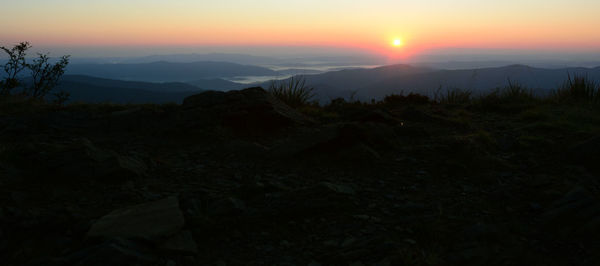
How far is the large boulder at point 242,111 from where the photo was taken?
20.0ft

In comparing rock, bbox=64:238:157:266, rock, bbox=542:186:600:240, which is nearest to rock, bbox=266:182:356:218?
rock, bbox=64:238:157:266

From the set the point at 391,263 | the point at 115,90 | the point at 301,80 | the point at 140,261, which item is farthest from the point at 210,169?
the point at 115,90

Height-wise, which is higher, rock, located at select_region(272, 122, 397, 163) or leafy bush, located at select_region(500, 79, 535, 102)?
leafy bush, located at select_region(500, 79, 535, 102)

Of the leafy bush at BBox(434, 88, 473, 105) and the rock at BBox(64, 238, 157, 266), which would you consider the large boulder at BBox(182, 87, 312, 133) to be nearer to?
the rock at BBox(64, 238, 157, 266)

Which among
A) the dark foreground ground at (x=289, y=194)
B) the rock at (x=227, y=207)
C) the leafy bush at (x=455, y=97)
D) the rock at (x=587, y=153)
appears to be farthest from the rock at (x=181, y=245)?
the leafy bush at (x=455, y=97)

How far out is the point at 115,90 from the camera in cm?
10975

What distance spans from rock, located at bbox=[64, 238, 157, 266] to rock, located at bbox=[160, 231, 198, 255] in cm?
12

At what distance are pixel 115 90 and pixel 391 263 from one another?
401 feet

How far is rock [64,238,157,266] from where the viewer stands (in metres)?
2.35

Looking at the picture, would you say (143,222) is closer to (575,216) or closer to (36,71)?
(575,216)

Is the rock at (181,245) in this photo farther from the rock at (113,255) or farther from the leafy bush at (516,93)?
the leafy bush at (516,93)

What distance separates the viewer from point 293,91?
9.48 m

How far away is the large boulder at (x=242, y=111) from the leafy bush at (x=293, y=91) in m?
2.19

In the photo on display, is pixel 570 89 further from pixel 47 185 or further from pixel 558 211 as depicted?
pixel 47 185
